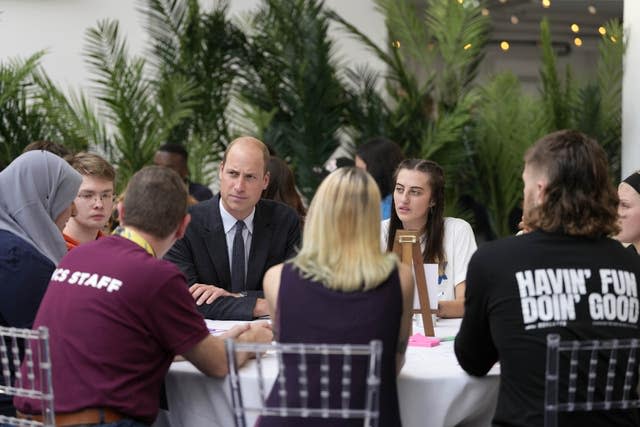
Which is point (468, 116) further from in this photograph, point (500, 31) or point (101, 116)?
point (500, 31)

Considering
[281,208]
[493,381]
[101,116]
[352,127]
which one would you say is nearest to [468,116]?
[352,127]

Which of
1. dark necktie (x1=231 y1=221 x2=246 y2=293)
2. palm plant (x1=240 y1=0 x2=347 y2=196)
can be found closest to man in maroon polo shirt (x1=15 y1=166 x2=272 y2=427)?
dark necktie (x1=231 y1=221 x2=246 y2=293)

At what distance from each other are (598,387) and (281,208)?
2006 millimetres

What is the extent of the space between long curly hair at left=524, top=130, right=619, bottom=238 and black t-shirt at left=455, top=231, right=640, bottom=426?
42 mm

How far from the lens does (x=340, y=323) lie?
266 centimetres

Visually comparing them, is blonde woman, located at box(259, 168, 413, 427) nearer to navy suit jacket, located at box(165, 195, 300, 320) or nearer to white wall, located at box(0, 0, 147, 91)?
navy suit jacket, located at box(165, 195, 300, 320)

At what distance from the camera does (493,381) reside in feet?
9.73

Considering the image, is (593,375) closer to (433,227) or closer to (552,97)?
(433,227)

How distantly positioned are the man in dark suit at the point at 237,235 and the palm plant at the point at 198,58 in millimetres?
3656

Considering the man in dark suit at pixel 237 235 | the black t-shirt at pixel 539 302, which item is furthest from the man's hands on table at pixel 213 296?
the black t-shirt at pixel 539 302

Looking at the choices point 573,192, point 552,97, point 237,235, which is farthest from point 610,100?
point 573,192

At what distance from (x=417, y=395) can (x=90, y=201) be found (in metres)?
2.00

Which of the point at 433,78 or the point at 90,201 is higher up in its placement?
the point at 433,78

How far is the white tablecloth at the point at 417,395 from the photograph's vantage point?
2914 millimetres
